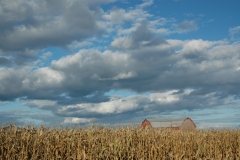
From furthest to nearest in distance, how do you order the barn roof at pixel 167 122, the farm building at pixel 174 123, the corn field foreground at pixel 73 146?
the barn roof at pixel 167 122 → the farm building at pixel 174 123 → the corn field foreground at pixel 73 146

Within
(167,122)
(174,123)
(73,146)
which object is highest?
(167,122)

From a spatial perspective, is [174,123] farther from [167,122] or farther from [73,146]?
[73,146]

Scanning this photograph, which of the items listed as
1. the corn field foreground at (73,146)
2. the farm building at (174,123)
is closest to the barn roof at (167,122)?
the farm building at (174,123)

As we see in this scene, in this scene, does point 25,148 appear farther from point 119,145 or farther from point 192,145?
point 192,145

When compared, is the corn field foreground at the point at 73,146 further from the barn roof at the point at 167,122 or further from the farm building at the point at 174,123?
the barn roof at the point at 167,122

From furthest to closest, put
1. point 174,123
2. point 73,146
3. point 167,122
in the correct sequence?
point 167,122
point 174,123
point 73,146

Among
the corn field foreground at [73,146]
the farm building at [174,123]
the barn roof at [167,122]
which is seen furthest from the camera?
the barn roof at [167,122]

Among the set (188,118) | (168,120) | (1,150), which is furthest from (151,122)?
(1,150)

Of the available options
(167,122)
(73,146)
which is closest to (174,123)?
(167,122)

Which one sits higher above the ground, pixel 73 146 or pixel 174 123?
pixel 174 123

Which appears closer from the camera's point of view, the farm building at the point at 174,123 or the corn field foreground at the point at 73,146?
the corn field foreground at the point at 73,146

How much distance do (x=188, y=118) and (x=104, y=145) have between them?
3186 centimetres

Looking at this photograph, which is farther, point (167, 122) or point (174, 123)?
point (167, 122)

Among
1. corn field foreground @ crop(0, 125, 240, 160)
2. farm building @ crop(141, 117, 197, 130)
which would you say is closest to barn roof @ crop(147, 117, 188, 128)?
farm building @ crop(141, 117, 197, 130)
